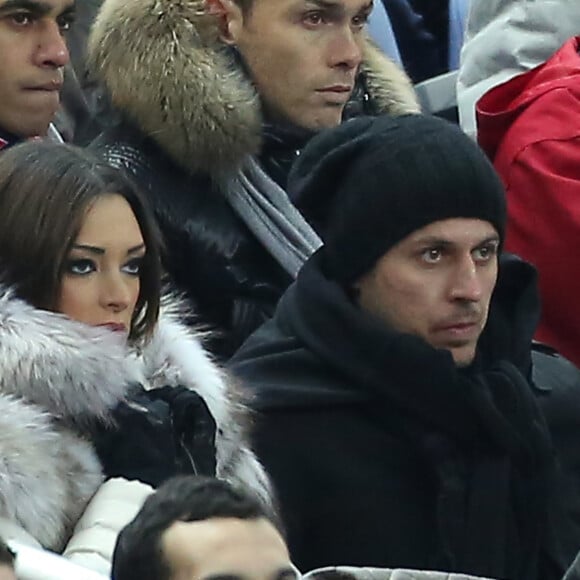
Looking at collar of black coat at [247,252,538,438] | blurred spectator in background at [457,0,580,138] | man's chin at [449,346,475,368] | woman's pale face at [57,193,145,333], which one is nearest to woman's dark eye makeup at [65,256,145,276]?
woman's pale face at [57,193,145,333]

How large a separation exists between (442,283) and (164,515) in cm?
131

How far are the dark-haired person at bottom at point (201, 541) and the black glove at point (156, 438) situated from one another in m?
0.75

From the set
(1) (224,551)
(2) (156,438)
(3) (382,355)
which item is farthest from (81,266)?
(1) (224,551)

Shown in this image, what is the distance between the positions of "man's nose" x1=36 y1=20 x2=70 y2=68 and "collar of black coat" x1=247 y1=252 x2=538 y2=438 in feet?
2.74

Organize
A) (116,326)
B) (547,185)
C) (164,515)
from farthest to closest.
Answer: (547,185) → (116,326) → (164,515)

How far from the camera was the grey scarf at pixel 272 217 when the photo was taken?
428 cm

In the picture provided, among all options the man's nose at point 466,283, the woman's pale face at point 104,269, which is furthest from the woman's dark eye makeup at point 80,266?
the man's nose at point 466,283

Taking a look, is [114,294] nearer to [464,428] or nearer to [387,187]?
[387,187]

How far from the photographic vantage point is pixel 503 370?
3.58 metres

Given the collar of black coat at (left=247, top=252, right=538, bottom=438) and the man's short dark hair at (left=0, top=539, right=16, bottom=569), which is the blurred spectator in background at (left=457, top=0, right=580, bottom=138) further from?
the man's short dark hair at (left=0, top=539, right=16, bottom=569)

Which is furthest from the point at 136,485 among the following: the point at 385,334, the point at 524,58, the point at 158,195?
the point at 524,58

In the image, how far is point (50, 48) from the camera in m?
4.24

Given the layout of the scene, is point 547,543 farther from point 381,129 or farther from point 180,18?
point 180,18

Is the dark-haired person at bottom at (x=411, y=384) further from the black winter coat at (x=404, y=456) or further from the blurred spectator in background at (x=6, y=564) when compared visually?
the blurred spectator in background at (x=6, y=564)
